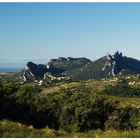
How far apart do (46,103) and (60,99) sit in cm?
949

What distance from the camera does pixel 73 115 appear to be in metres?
62.7

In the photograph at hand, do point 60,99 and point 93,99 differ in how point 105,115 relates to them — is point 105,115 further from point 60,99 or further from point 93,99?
point 60,99

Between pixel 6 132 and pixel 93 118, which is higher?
pixel 6 132

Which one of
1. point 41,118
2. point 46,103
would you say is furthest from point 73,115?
point 41,118

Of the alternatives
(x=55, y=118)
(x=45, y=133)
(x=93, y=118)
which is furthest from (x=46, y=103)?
(x=45, y=133)

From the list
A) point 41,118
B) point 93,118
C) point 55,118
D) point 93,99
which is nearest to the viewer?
point 41,118

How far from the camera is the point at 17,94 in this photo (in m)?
62.8

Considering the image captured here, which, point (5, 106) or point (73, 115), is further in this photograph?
point (73, 115)

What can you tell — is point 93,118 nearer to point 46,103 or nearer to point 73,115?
point 73,115

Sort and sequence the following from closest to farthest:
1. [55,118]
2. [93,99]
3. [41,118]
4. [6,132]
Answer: [6,132] → [41,118] → [55,118] → [93,99]

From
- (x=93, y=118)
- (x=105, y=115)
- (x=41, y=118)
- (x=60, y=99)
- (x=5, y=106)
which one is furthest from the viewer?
(x=60, y=99)

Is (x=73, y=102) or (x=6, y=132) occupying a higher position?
(x=6, y=132)

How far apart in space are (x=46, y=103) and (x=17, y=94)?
27.2 ft

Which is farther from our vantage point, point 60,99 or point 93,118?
point 60,99
